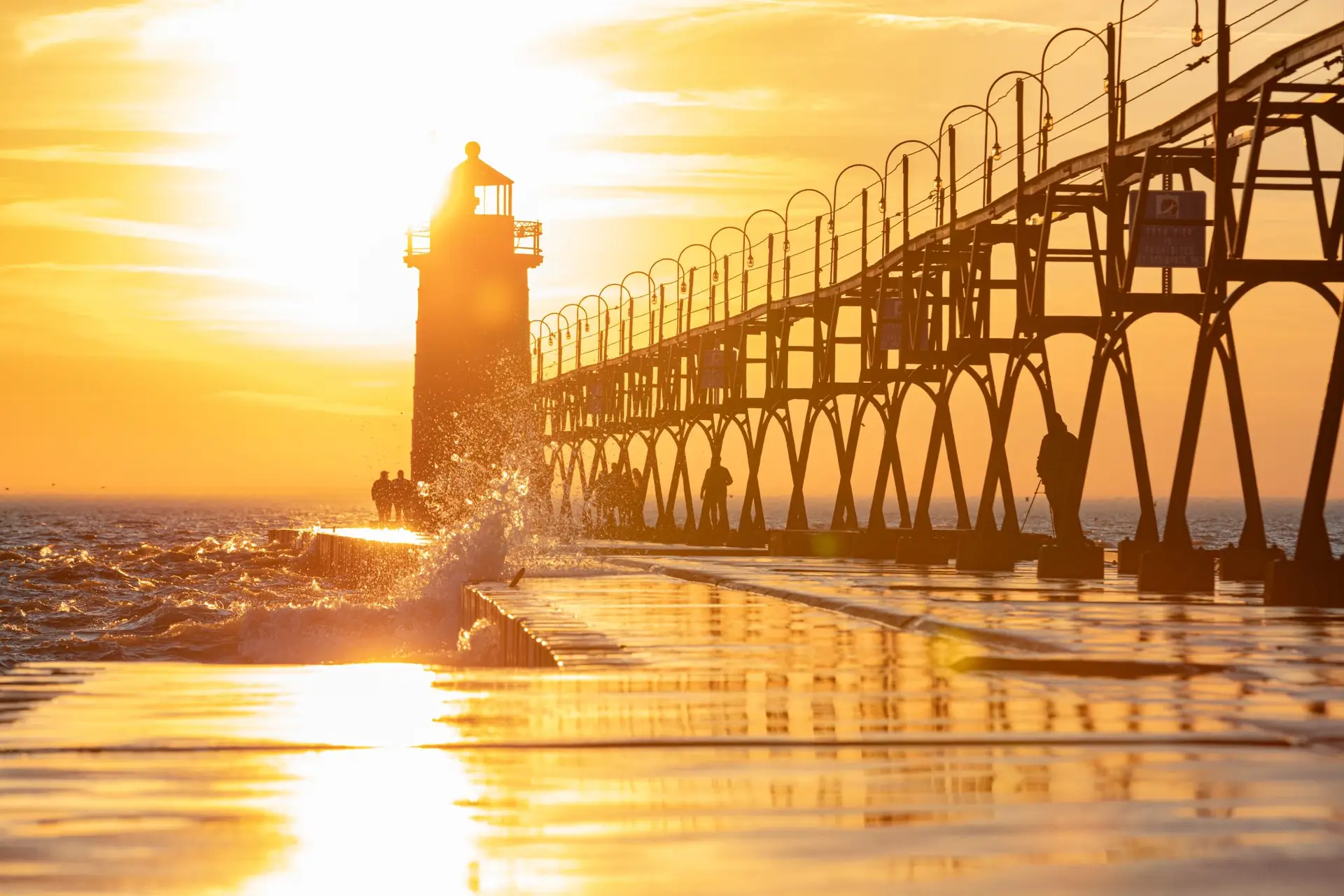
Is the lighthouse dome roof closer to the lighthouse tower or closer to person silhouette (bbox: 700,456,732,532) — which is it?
the lighthouse tower

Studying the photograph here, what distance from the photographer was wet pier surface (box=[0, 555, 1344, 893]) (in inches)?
228

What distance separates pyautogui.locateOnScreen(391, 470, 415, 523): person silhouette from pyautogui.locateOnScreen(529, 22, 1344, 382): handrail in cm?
3802

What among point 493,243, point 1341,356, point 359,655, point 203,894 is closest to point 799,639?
point 1341,356

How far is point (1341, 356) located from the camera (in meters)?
19.2

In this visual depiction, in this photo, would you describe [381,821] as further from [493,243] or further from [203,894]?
[493,243]

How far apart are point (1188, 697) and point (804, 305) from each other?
3931 cm

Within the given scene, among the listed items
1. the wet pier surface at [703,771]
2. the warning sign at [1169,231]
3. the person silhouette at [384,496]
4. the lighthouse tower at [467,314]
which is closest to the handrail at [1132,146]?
the warning sign at [1169,231]

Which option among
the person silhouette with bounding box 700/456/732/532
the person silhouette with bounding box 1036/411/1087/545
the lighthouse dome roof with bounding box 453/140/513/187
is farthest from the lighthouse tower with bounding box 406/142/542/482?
the person silhouette with bounding box 1036/411/1087/545

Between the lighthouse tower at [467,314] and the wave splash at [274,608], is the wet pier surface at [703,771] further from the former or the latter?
the lighthouse tower at [467,314]

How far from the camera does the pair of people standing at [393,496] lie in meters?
83.4

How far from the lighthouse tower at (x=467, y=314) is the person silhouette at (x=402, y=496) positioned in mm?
1278

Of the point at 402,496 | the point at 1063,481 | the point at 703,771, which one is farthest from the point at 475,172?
the point at 703,771

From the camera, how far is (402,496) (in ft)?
283

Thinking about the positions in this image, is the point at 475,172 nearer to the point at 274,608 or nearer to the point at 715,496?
the point at 715,496
